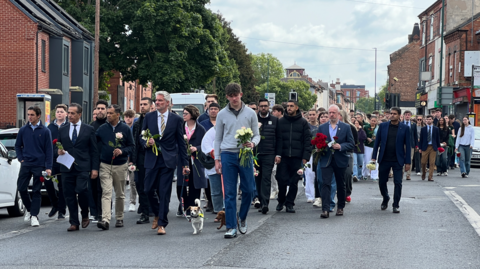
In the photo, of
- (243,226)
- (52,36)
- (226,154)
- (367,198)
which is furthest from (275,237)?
(52,36)

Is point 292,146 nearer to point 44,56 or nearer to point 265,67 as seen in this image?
point 44,56

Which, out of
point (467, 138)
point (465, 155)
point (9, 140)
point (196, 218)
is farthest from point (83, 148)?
point (467, 138)

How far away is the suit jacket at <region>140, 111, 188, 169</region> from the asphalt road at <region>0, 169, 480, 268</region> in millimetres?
1018

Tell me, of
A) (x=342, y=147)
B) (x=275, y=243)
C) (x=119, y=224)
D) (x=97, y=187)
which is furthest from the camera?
(x=342, y=147)

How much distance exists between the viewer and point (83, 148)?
9.84 m

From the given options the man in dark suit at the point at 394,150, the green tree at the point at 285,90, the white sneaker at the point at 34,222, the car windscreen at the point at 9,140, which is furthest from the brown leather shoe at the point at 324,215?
the green tree at the point at 285,90

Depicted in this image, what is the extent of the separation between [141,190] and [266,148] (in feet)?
7.57

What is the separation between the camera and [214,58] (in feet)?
147

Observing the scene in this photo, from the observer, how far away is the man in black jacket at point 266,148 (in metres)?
11.7

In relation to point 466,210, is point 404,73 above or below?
above

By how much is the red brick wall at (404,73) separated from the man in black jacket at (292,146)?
6959 centimetres

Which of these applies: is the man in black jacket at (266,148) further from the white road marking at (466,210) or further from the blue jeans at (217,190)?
the white road marking at (466,210)

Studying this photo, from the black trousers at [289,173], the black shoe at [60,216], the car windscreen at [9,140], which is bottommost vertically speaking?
the black shoe at [60,216]

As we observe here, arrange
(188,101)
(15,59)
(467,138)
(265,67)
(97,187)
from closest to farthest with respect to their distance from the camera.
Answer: (97,187)
(467,138)
(188,101)
(15,59)
(265,67)
